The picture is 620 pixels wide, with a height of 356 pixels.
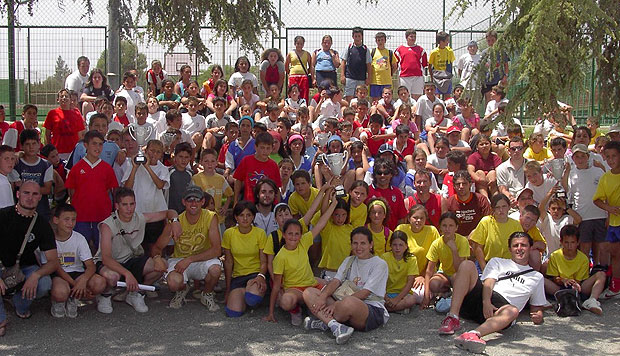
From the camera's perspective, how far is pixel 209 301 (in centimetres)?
692

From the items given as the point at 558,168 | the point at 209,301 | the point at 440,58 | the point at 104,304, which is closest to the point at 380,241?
the point at 209,301

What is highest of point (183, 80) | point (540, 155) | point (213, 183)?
point (183, 80)

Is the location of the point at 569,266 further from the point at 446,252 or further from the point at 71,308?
the point at 71,308

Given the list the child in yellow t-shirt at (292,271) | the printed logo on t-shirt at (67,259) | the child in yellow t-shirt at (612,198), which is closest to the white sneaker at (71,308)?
the printed logo on t-shirt at (67,259)

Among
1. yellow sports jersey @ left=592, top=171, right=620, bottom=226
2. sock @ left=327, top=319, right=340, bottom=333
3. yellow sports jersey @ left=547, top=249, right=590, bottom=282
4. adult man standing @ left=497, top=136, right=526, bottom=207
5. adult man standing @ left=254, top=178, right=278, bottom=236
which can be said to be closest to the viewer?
sock @ left=327, top=319, right=340, bottom=333

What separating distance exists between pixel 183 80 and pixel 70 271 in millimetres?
6368

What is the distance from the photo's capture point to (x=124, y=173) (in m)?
7.98

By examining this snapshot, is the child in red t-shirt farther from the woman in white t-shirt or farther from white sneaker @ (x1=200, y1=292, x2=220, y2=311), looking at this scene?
the woman in white t-shirt

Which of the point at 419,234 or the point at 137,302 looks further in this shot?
the point at 419,234

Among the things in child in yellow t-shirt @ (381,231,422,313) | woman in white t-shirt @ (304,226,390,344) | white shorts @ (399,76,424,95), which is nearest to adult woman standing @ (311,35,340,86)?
white shorts @ (399,76,424,95)

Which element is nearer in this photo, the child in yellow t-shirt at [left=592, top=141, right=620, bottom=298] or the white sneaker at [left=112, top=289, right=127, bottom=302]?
the white sneaker at [left=112, top=289, right=127, bottom=302]

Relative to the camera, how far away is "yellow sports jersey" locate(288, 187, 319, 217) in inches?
308

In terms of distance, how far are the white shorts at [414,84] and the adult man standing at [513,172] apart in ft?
16.0

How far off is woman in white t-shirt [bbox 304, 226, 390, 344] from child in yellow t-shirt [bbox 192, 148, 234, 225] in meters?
1.90
